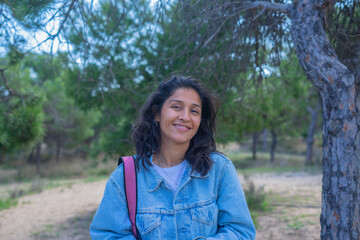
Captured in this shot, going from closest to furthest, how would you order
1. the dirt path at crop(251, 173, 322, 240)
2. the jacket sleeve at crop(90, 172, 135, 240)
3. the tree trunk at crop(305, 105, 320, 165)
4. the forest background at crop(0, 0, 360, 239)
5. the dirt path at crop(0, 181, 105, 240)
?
the jacket sleeve at crop(90, 172, 135, 240), the forest background at crop(0, 0, 360, 239), the dirt path at crop(251, 173, 322, 240), the dirt path at crop(0, 181, 105, 240), the tree trunk at crop(305, 105, 320, 165)

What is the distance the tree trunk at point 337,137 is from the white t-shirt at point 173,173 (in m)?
1.47

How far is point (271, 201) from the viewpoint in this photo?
351 inches

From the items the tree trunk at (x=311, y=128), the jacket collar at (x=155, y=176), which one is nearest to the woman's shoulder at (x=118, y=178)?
the jacket collar at (x=155, y=176)

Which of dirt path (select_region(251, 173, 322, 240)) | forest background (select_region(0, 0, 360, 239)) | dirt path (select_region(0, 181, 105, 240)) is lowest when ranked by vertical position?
dirt path (select_region(0, 181, 105, 240))

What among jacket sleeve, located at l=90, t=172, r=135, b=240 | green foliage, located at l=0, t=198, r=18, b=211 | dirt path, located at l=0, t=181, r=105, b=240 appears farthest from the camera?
green foliage, located at l=0, t=198, r=18, b=211

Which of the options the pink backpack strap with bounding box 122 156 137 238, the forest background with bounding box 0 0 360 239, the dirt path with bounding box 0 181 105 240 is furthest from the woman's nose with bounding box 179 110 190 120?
the dirt path with bounding box 0 181 105 240

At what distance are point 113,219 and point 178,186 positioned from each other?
1.26 feet

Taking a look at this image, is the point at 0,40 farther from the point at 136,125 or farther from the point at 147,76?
the point at 136,125

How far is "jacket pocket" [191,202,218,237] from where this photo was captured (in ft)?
5.69

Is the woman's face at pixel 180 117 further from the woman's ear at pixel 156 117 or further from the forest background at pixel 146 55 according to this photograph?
the forest background at pixel 146 55

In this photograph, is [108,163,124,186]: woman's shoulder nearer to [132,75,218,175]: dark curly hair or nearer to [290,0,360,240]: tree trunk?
[132,75,218,175]: dark curly hair

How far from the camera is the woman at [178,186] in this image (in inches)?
67.6

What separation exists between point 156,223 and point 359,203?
1915 mm

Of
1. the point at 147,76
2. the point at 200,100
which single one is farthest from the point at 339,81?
the point at 147,76
